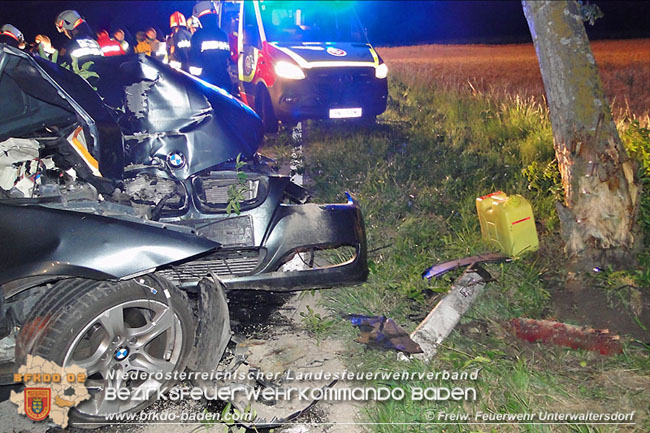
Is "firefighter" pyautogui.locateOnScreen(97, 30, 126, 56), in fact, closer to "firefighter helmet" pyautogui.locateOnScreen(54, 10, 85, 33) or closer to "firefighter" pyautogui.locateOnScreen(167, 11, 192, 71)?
"firefighter helmet" pyautogui.locateOnScreen(54, 10, 85, 33)

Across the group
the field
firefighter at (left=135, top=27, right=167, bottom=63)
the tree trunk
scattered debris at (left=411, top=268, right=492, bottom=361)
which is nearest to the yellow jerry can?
the tree trunk

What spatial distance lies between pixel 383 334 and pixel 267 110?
19.5 ft

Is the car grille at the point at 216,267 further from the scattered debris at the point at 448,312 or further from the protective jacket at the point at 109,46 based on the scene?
the protective jacket at the point at 109,46

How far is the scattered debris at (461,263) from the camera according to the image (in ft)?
13.6

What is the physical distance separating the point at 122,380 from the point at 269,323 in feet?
3.99

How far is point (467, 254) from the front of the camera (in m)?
4.52

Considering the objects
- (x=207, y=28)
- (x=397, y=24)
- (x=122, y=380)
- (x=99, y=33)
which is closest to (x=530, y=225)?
(x=122, y=380)

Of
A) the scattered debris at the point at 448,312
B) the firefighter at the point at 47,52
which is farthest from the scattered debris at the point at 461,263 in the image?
the firefighter at the point at 47,52

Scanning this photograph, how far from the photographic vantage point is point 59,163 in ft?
9.97

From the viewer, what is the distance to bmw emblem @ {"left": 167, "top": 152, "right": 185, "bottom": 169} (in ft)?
11.3

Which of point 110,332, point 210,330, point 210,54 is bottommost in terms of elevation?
point 210,330

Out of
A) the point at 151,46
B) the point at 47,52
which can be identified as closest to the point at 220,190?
the point at 47,52

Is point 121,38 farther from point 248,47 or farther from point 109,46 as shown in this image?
point 248,47

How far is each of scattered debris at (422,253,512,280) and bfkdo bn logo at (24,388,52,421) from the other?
9.06 feet
